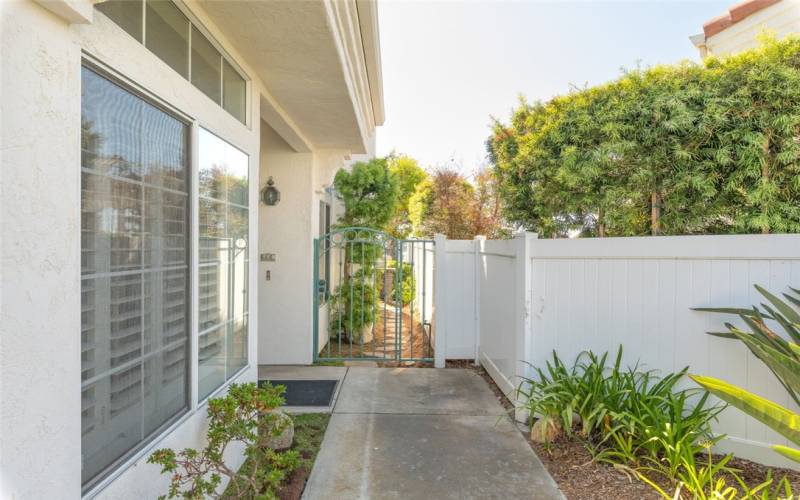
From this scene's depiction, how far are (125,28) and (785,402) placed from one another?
4.58 metres

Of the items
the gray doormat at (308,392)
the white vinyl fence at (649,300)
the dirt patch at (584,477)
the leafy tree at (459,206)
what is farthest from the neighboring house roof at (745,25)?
the gray doormat at (308,392)

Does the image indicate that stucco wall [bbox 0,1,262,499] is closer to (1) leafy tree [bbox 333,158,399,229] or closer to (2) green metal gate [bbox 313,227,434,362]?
(2) green metal gate [bbox 313,227,434,362]

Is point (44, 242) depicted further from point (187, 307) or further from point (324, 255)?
point (324, 255)

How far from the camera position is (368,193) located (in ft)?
24.9

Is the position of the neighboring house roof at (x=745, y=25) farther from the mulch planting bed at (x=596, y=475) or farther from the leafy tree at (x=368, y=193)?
the mulch planting bed at (x=596, y=475)

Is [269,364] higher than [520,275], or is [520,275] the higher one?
[520,275]

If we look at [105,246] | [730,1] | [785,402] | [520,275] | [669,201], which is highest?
[730,1]

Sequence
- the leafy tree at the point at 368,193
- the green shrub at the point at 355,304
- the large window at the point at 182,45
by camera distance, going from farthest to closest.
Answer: the leafy tree at the point at 368,193 → the green shrub at the point at 355,304 → the large window at the point at 182,45

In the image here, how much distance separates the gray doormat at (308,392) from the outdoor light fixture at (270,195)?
2.56m

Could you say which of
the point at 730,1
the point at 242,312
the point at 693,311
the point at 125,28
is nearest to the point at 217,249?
the point at 242,312

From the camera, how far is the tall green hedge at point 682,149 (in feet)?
15.4

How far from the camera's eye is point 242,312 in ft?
11.9

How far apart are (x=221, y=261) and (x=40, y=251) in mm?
1716

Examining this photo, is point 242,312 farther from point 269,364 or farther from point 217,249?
point 269,364
